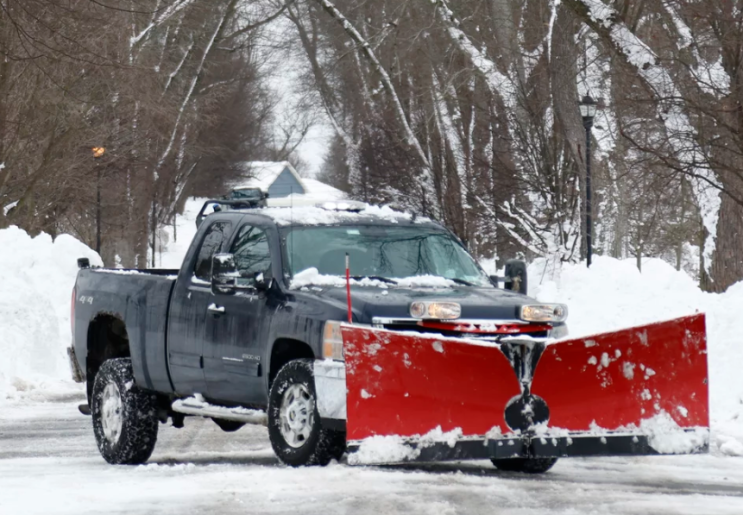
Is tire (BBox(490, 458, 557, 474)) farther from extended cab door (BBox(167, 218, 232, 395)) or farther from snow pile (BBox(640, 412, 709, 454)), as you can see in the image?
extended cab door (BBox(167, 218, 232, 395))

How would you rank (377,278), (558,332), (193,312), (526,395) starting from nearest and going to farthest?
(526,395) < (558,332) < (377,278) < (193,312)

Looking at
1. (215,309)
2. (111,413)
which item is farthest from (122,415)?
(215,309)

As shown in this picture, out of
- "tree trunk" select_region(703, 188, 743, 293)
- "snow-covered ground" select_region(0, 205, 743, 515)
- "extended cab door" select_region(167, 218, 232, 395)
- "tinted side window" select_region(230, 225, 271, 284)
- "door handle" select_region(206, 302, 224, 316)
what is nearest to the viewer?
"snow-covered ground" select_region(0, 205, 743, 515)

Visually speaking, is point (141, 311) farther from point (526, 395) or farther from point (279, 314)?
point (526, 395)

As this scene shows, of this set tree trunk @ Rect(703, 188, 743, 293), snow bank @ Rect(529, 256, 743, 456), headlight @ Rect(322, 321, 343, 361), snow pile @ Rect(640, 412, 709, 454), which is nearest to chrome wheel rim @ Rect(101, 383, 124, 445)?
headlight @ Rect(322, 321, 343, 361)

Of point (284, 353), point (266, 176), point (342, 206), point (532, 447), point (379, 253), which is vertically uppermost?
point (266, 176)

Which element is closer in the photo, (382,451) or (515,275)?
(382,451)

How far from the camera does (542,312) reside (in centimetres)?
874

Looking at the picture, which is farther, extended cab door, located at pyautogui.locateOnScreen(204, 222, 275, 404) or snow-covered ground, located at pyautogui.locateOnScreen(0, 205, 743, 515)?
extended cab door, located at pyautogui.locateOnScreen(204, 222, 275, 404)

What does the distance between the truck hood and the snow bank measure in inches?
141

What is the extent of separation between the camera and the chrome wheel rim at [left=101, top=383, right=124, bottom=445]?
10323 mm

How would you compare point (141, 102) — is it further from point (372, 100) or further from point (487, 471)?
point (487, 471)

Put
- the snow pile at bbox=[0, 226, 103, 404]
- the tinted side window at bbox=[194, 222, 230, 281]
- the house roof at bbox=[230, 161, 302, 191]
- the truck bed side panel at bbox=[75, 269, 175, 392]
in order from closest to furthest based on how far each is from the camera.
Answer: the tinted side window at bbox=[194, 222, 230, 281], the truck bed side panel at bbox=[75, 269, 175, 392], the snow pile at bbox=[0, 226, 103, 404], the house roof at bbox=[230, 161, 302, 191]

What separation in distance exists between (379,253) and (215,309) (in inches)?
48.4
